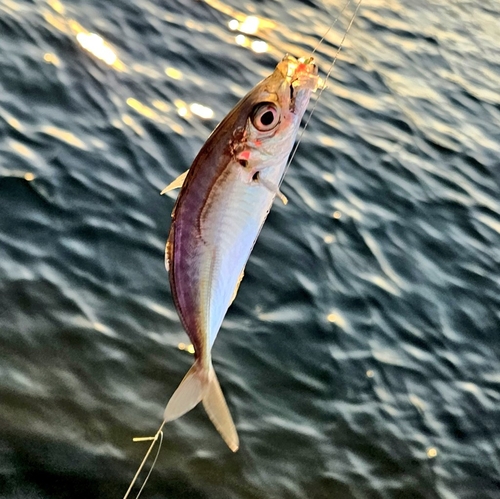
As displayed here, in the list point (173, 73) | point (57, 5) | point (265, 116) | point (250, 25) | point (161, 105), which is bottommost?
point (161, 105)

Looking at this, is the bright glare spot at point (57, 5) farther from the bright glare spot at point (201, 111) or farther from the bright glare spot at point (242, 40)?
the bright glare spot at point (242, 40)

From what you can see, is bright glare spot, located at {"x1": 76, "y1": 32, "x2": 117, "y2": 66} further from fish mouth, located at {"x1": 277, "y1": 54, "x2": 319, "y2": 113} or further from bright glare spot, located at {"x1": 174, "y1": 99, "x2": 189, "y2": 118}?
fish mouth, located at {"x1": 277, "y1": 54, "x2": 319, "y2": 113}

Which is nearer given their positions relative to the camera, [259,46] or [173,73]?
[173,73]

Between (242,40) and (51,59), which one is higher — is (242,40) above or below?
above

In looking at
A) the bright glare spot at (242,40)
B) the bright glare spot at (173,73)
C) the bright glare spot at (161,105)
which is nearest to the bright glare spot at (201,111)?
the bright glare spot at (161,105)

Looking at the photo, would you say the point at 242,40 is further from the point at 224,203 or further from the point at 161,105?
the point at 224,203

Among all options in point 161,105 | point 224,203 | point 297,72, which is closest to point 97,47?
point 161,105

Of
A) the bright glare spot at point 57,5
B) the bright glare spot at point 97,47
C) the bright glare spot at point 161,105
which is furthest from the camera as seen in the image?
the bright glare spot at point 57,5

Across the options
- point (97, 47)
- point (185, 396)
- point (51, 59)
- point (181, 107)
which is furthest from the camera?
point (97, 47)
